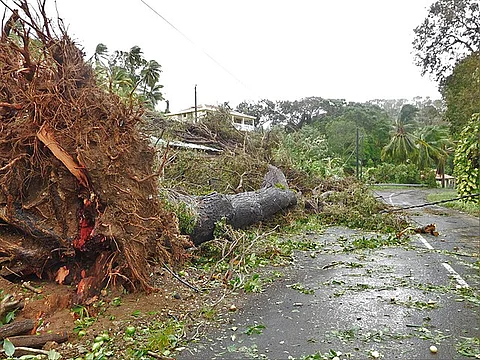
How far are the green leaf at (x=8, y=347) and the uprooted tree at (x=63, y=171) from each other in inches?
37.2

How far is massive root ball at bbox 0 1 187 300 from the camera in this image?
13.2ft

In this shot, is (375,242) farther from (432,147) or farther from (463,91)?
(432,147)

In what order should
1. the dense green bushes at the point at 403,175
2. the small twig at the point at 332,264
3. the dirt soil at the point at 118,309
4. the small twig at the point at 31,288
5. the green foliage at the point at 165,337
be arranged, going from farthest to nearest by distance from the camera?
the dense green bushes at the point at 403,175
the small twig at the point at 332,264
the small twig at the point at 31,288
the dirt soil at the point at 118,309
the green foliage at the point at 165,337

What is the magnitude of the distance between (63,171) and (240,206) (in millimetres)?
3657

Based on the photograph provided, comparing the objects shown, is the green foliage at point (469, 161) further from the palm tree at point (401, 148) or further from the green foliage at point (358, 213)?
the palm tree at point (401, 148)

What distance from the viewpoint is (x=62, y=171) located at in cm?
413

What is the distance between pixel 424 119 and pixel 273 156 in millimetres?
42525

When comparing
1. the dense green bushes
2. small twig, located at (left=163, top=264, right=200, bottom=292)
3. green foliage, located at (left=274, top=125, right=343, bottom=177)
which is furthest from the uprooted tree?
the dense green bushes

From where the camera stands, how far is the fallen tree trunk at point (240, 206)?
5.95 meters

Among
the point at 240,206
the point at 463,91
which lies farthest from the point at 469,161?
the point at 240,206

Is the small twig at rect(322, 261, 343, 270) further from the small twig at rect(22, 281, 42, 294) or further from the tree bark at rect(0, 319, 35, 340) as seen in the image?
the tree bark at rect(0, 319, 35, 340)

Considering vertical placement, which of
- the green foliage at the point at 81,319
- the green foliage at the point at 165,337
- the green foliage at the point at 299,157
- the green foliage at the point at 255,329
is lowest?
the green foliage at the point at 255,329

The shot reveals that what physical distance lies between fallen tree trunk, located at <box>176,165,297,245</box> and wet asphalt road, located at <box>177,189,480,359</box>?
1.27 meters

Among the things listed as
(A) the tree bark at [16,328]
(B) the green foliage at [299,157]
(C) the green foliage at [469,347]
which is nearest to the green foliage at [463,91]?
(B) the green foliage at [299,157]
